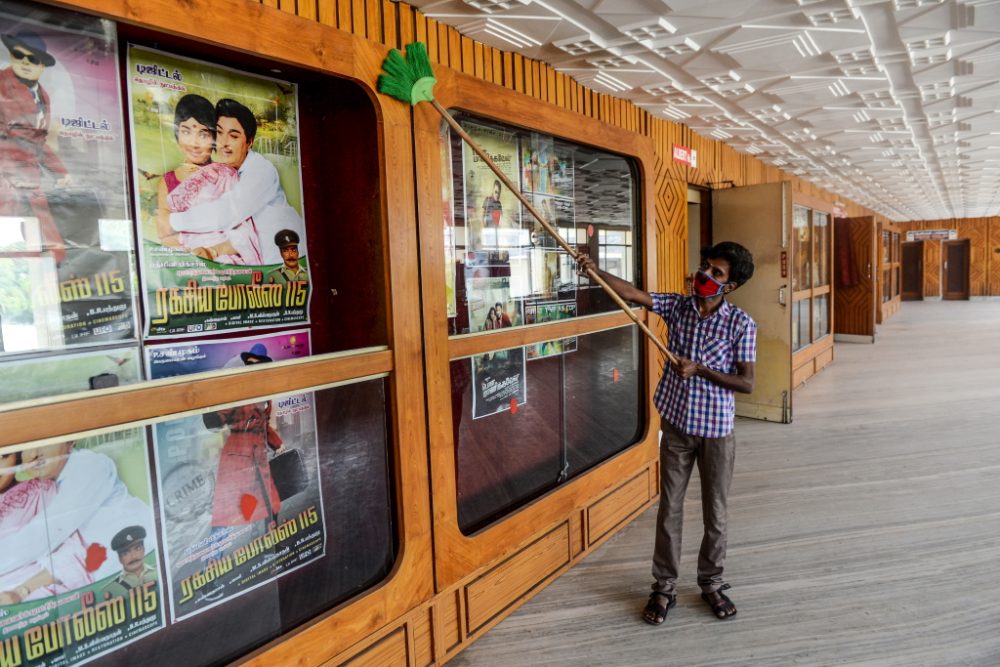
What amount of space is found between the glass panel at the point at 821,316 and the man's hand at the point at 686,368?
6.59 metres

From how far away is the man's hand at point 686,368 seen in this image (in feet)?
8.80

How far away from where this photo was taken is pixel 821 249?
8.18 m

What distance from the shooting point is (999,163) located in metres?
8.59

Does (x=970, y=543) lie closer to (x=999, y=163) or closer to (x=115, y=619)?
(x=115, y=619)

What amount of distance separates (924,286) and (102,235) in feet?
84.5

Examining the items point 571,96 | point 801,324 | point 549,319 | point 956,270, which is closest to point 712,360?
point 549,319

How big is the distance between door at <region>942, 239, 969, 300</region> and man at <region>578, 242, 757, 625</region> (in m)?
23.4

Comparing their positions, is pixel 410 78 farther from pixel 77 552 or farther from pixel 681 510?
pixel 681 510

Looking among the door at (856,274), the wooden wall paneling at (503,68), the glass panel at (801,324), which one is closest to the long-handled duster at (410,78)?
the wooden wall paneling at (503,68)

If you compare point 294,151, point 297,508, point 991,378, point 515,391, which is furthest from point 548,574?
point 991,378

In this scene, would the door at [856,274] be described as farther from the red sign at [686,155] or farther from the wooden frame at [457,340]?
the wooden frame at [457,340]

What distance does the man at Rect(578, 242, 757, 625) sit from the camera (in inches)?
106

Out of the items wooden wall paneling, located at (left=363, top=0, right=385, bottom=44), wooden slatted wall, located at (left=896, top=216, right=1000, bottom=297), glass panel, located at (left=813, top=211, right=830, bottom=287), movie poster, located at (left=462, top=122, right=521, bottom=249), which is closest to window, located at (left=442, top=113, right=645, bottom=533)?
movie poster, located at (left=462, top=122, right=521, bottom=249)

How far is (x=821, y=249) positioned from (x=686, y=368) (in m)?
6.64
